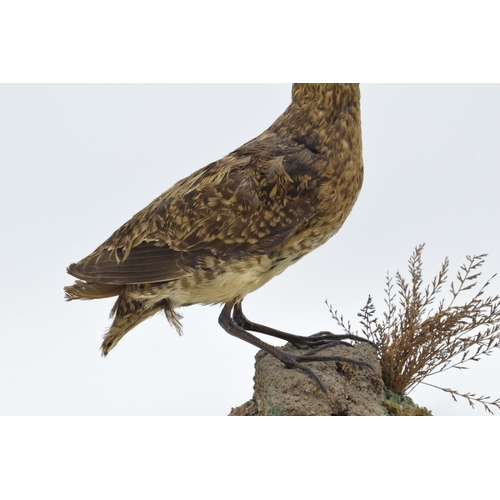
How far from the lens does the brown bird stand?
3686mm

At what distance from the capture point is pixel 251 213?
3680mm

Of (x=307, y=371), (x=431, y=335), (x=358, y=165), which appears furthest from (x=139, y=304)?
(x=431, y=335)

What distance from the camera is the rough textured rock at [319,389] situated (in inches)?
149

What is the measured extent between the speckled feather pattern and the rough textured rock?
518 millimetres

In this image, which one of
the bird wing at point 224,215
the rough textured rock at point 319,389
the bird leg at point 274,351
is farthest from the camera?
the bird leg at point 274,351

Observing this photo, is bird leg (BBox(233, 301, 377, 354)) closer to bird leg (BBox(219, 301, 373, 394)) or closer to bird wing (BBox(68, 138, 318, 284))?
bird leg (BBox(219, 301, 373, 394))

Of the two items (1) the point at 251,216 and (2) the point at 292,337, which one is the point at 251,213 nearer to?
(1) the point at 251,216

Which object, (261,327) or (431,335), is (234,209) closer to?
(261,327)

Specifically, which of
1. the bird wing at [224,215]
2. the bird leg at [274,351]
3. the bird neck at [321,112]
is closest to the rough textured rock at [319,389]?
the bird leg at [274,351]

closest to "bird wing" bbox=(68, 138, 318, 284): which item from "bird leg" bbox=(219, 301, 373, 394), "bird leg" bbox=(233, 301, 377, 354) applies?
"bird leg" bbox=(219, 301, 373, 394)

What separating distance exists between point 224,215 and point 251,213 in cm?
14

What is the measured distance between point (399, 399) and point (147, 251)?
→ 5.99 feet

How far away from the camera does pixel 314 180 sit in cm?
370

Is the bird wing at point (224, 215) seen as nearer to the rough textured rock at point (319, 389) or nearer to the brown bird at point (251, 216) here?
the brown bird at point (251, 216)
